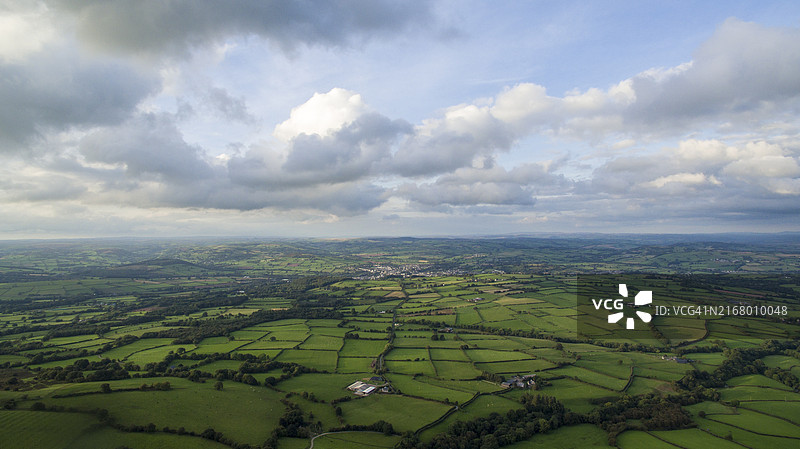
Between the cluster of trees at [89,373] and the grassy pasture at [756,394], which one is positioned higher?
the cluster of trees at [89,373]

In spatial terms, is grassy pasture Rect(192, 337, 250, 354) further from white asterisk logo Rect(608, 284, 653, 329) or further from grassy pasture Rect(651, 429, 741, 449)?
white asterisk logo Rect(608, 284, 653, 329)

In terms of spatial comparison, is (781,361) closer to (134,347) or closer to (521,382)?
(521,382)

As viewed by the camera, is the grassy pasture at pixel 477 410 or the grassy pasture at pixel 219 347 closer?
the grassy pasture at pixel 477 410

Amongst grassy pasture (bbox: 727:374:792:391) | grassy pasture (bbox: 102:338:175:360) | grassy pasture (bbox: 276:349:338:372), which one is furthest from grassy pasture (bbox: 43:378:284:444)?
grassy pasture (bbox: 727:374:792:391)

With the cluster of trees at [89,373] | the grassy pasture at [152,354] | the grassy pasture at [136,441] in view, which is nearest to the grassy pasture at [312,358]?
the grassy pasture at [152,354]

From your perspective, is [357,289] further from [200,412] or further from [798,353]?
[798,353]

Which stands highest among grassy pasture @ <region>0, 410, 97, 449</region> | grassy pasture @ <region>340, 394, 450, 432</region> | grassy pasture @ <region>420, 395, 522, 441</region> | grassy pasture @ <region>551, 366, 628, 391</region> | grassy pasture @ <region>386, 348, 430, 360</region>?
grassy pasture @ <region>0, 410, 97, 449</region>

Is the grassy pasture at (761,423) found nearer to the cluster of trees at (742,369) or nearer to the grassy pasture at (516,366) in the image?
the cluster of trees at (742,369)

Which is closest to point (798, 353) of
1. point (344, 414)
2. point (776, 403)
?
point (776, 403)

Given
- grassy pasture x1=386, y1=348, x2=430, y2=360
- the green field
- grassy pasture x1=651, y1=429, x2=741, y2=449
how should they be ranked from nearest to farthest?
grassy pasture x1=651, y1=429, x2=741, y2=449 → the green field → grassy pasture x1=386, y1=348, x2=430, y2=360
